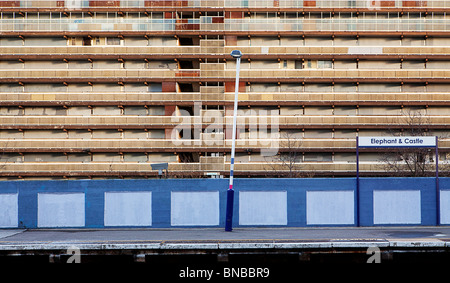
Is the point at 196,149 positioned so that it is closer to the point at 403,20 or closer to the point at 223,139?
the point at 223,139

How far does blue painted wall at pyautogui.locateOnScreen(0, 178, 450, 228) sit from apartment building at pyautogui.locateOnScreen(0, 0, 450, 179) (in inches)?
1338

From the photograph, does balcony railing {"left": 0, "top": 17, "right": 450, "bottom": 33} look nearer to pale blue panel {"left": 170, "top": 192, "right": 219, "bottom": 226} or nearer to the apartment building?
the apartment building

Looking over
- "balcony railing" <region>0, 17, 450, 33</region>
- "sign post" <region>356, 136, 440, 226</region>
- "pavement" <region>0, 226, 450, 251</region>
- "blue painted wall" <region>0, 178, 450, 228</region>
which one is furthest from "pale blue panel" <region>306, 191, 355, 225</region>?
"balcony railing" <region>0, 17, 450, 33</region>

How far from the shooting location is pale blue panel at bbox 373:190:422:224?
2842cm

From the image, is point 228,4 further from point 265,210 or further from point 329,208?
point 329,208

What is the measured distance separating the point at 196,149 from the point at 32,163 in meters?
19.8

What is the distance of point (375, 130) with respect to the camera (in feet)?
212

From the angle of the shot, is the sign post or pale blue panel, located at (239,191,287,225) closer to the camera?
the sign post

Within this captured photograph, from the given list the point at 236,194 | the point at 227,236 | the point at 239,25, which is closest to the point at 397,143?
the point at 236,194

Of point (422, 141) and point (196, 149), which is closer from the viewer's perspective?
point (422, 141)

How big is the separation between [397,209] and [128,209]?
47.4 ft

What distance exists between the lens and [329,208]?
1117 inches
